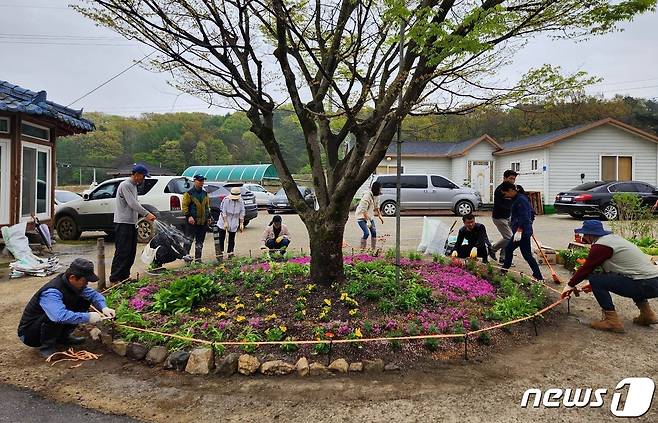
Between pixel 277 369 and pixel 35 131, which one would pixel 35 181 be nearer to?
pixel 35 131

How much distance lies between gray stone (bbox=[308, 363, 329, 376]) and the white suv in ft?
28.1

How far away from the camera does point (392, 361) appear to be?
421 cm

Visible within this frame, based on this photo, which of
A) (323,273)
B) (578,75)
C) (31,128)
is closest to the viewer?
→ (578,75)

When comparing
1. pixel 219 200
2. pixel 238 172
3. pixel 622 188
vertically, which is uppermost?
pixel 238 172

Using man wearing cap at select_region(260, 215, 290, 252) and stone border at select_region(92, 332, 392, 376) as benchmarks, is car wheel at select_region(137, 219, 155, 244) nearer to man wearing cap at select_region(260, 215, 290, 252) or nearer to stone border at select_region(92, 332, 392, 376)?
man wearing cap at select_region(260, 215, 290, 252)

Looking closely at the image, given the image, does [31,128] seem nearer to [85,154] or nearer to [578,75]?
[578,75]

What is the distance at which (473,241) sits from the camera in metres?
8.58

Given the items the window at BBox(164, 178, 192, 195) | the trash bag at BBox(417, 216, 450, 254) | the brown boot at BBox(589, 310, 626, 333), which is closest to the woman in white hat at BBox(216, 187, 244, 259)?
the window at BBox(164, 178, 192, 195)

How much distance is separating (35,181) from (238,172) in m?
29.9

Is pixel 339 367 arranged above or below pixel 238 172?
below

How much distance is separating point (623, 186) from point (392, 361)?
18.1m

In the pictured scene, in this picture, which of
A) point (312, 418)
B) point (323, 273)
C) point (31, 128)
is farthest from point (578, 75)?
point (31, 128)

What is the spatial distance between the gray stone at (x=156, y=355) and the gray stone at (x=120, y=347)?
0.99 feet

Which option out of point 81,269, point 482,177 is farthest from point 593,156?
point 81,269
